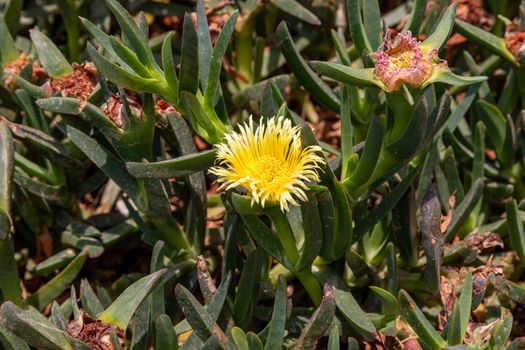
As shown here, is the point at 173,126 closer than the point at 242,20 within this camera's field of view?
Yes

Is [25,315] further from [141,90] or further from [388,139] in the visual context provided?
[388,139]

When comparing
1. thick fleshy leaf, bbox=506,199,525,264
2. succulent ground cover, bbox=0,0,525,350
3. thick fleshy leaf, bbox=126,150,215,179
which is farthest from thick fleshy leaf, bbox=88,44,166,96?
thick fleshy leaf, bbox=506,199,525,264

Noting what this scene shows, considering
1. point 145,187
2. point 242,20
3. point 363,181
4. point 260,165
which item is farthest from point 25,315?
point 242,20

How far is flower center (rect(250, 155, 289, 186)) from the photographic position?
3.28ft

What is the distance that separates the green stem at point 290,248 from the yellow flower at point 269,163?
53mm

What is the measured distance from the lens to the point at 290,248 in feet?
3.77

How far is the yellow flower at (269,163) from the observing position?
3.27ft

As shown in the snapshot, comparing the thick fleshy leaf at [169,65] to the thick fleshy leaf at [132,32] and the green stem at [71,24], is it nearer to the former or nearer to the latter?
the thick fleshy leaf at [132,32]

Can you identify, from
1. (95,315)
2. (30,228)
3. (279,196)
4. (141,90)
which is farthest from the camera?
(30,228)

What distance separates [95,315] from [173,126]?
0.31 metres

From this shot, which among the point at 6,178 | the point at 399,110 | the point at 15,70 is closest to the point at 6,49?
the point at 15,70

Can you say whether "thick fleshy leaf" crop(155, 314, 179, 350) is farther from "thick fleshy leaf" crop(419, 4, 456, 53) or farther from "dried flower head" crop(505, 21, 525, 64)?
"dried flower head" crop(505, 21, 525, 64)

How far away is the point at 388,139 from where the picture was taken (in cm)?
113

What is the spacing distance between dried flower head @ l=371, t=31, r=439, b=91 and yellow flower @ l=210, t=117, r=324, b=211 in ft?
0.41
